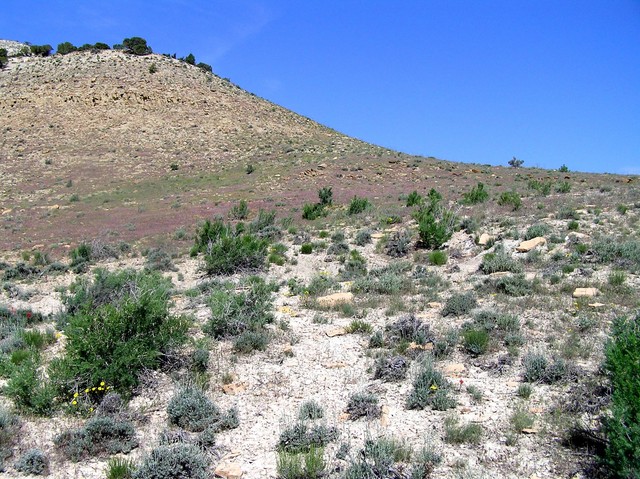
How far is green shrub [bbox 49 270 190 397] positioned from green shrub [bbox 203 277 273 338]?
2.67ft

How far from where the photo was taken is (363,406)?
610 centimetres

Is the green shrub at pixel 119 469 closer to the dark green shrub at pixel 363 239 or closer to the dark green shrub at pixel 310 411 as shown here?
the dark green shrub at pixel 310 411

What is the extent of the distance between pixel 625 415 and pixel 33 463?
559 cm

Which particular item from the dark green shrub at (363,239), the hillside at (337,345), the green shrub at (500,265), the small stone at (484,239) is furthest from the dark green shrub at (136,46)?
the green shrub at (500,265)

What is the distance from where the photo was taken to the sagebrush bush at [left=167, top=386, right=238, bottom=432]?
5.99 meters

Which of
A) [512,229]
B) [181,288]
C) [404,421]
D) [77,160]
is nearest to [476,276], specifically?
[512,229]

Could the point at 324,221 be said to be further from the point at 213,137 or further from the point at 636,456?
the point at 213,137

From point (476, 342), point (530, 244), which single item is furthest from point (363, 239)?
point (476, 342)

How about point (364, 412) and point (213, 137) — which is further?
point (213, 137)

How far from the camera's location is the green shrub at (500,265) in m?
11.2

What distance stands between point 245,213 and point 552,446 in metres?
19.4

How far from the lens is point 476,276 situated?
452 inches

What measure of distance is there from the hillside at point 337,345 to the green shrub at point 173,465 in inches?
1.1

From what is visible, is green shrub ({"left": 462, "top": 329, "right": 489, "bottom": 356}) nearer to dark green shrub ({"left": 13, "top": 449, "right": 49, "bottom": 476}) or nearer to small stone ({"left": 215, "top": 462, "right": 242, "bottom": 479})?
small stone ({"left": 215, "top": 462, "right": 242, "bottom": 479})
